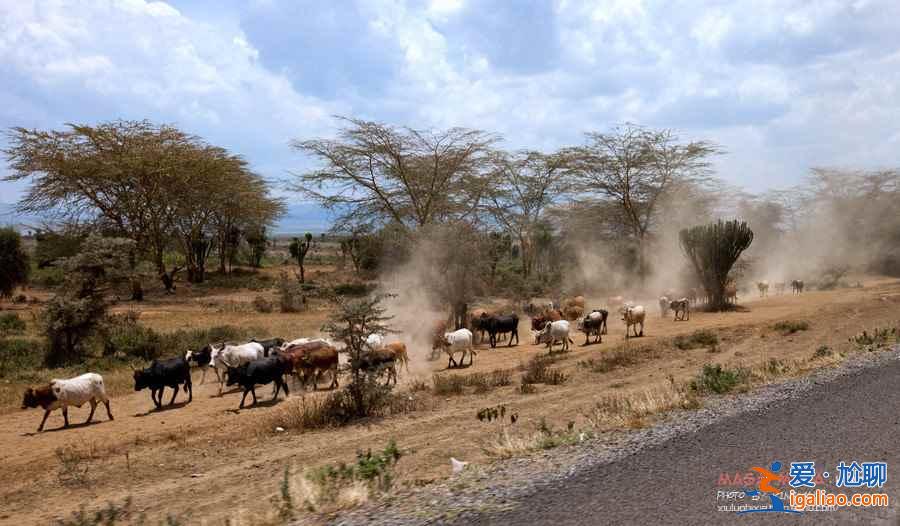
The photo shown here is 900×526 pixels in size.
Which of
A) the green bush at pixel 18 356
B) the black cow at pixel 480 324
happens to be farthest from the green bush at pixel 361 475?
the black cow at pixel 480 324

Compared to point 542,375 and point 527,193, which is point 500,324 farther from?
point 527,193

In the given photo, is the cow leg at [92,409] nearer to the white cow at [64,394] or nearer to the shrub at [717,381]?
the white cow at [64,394]

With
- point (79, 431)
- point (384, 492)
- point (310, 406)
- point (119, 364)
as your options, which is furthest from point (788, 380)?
point (119, 364)

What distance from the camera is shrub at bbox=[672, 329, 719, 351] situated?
60.3ft

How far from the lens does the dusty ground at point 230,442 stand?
8195 mm

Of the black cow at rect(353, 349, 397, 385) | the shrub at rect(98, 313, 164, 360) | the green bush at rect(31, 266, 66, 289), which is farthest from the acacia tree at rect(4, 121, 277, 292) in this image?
the black cow at rect(353, 349, 397, 385)

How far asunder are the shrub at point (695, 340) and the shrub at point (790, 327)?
2.13 metres

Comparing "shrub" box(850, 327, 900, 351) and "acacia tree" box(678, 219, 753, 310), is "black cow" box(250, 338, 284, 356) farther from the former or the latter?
"acacia tree" box(678, 219, 753, 310)

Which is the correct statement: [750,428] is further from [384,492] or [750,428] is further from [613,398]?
[384,492]

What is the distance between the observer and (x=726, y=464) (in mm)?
6559

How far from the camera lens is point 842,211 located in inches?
1843

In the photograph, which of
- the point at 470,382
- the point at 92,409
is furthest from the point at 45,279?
the point at 470,382

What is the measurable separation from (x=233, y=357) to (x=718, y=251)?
20.4 m

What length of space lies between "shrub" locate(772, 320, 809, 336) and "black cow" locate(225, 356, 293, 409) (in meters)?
14.7
